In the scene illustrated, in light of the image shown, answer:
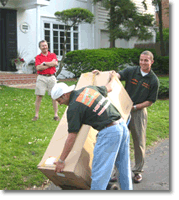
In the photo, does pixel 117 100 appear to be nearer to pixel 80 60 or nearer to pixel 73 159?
pixel 73 159

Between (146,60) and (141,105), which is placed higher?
(146,60)

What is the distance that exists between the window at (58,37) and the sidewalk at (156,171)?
1134 centimetres

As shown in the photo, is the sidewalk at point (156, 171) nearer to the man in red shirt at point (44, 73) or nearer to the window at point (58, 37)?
the man in red shirt at point (44, 73)

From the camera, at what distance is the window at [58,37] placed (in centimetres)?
1590

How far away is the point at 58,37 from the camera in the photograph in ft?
53.6

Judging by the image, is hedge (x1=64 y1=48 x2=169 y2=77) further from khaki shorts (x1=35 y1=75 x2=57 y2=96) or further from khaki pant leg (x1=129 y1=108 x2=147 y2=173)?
khaki pant leg (x1=129 y1=108 x2=147 y2=173)

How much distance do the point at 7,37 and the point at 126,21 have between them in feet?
21.6

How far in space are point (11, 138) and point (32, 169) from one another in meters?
1.19

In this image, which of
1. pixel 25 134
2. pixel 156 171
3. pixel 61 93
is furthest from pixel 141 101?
pixel 25 134

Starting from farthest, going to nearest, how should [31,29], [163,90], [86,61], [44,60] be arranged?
[31,29]
[86,61]
[163,90]
[44,60]

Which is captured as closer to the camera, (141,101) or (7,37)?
(141,101)

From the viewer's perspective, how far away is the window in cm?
1590

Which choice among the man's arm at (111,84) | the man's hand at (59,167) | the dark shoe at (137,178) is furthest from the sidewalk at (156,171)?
the man's arm at (111,84)

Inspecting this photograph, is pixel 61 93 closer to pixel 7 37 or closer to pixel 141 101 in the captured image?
pixel 141 101
